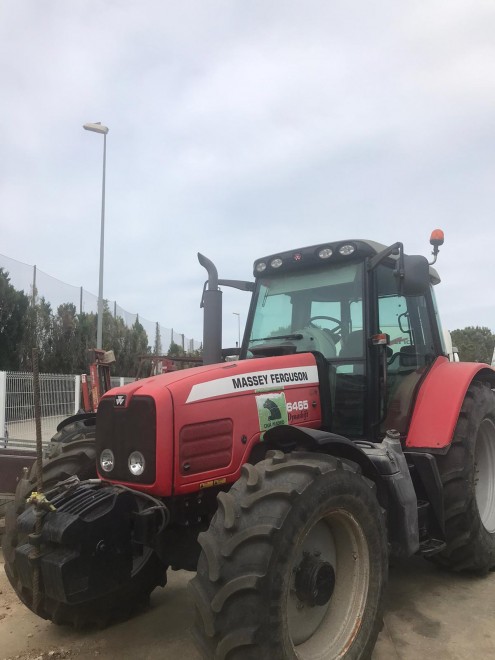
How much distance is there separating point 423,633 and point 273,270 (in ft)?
9.02

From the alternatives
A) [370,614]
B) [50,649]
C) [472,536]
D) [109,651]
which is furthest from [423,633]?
[50,649]

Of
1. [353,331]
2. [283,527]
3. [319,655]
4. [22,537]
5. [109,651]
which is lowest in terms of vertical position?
[109,651]

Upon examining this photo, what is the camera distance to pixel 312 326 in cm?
423

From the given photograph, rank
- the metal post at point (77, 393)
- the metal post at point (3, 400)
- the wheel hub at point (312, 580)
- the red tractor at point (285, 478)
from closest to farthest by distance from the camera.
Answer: the red tractor at point (285, 478) < the wheel hub at point (312, 580) < the metal post at point (3, 400) < the metal post at point (77, 393)

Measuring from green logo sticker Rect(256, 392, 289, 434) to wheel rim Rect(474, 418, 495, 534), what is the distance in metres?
2.14

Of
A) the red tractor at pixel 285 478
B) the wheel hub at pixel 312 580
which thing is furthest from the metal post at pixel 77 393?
the wheel hub at pixel 312 580

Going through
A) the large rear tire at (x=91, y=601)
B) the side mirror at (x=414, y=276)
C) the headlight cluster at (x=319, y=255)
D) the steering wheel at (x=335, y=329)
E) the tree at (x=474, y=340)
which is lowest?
the large rear tire at (x=91, y=601)

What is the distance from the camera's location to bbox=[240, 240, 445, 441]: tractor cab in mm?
3967

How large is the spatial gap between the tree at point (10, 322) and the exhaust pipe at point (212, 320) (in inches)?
665

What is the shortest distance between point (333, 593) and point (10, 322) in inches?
737

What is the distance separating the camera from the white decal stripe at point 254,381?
3138 mm

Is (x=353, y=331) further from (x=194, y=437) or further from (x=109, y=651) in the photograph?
(x=109, y=651)

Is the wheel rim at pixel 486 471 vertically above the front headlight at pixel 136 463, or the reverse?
the front headlight at pixel 136 463

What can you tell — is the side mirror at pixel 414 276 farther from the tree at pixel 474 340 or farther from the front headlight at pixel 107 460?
the tree at pixel 474 340
